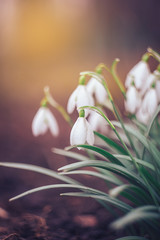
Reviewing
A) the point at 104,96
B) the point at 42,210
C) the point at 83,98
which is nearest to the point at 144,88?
the point at 104,96

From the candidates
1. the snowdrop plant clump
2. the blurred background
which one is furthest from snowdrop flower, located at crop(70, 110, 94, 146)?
the blurred background

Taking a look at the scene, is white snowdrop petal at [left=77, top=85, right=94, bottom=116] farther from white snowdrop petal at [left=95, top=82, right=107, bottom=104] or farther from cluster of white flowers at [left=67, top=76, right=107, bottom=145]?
white snowdrop petal at [left=95, top=82, right=107, bottom=104]

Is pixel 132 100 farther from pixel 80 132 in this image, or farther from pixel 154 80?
pixel 80 132


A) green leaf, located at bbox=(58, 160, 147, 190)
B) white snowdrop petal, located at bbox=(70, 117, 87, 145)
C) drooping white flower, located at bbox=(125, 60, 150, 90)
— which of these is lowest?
green leaf, located at bbox=(58, 160, 147, 190)

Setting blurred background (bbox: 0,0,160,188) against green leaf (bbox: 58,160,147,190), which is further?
blurred background (bbox: 0,0,160,188)

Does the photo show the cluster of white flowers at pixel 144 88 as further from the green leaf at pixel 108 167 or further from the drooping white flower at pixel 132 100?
the green leaf at pixel 108 167

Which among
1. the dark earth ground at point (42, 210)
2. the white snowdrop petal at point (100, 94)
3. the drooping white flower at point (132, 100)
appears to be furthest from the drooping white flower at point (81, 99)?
the dark earth ground at point (42, 210)
